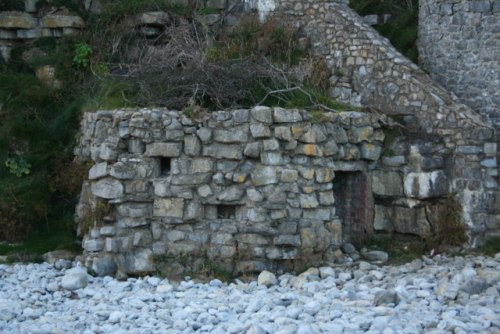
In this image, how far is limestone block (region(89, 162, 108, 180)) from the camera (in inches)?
397

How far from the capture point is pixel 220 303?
833 centimetres

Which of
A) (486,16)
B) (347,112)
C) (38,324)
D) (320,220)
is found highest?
(486,16)

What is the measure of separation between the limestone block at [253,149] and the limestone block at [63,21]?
520 centimetres

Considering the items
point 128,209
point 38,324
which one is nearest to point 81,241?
point 128,209

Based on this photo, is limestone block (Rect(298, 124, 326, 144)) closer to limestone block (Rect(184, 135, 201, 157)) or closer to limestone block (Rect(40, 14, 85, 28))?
limestone block (Rect(184, 135, 201, 157))

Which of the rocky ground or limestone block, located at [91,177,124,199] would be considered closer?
the rocky ground

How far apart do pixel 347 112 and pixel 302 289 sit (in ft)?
9.10

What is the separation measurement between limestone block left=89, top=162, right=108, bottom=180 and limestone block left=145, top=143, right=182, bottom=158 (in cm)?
73

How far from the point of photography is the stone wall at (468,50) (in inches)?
422

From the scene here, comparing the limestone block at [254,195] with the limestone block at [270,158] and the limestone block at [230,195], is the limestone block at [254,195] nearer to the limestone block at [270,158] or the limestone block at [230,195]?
the limestone block at [230,195]

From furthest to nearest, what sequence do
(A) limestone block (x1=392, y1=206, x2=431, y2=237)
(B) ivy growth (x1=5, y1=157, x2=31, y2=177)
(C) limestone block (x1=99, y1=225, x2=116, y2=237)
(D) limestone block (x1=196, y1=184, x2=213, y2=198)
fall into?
1. (B) ivy growth (x1=5, y1=157, x2=31, y2=177)
2. (A) limestone block (x1=392, y1=206, x2=431, y2=237)
3. (C) limestone block (x1=99, y1=225, x2=116, y2=237)
4. (D) limestone block (x1=196, y1=184, x2=213, y2=198)

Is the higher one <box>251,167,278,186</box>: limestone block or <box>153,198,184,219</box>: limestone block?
<box>251,167,278,186</box>: limestone block

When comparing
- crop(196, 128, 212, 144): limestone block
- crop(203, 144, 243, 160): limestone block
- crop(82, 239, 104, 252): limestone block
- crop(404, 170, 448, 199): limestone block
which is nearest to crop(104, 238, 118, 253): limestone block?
crop(82, 239, 104, 252): limestone block

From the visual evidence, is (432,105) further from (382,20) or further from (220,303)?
(220,303)
